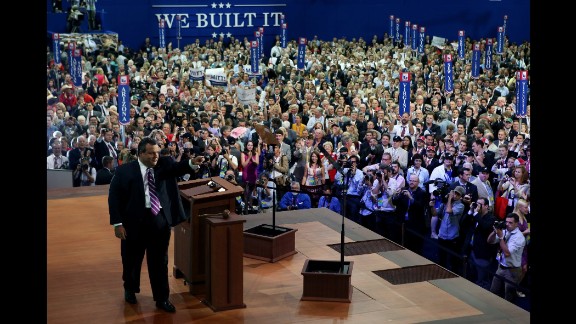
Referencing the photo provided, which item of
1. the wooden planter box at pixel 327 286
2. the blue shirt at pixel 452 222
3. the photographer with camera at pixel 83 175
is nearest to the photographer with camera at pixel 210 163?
the photographer with camera at pixel 83 175

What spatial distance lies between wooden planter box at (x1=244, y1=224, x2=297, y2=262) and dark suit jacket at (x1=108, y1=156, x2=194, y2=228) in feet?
6.59

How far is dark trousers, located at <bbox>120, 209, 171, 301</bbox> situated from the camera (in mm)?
6672

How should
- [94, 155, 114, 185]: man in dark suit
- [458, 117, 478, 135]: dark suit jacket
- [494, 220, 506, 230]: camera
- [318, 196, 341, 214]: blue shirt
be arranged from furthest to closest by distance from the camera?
[458, 117, 478, 135]: dark suit jacket < [94, 155, 114, 185]: man in dark suit < [318, 196, 341, 214]: blue shirt < [494, 220, 506, 230]: camera

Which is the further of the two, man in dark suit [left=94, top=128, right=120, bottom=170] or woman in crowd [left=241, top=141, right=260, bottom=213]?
man in dark suit [left=94, top=128, right=120, bottom=170]

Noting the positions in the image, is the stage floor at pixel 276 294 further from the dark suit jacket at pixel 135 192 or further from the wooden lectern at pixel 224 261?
the dark suit jacket at pixel 135 192

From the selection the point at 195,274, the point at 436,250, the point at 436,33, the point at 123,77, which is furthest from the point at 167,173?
the point at 436,33

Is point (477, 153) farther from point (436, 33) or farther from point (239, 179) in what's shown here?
point (436, 33)

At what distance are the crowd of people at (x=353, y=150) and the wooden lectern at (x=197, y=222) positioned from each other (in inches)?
30.6

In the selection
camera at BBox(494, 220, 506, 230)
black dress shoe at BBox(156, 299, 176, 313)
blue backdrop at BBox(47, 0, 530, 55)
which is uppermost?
blue backdrop at BBox(47, 0, 530, 55)

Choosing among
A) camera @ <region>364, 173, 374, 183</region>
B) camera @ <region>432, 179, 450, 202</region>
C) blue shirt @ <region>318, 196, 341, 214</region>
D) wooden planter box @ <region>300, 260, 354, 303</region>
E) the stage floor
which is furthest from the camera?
blue shirt @ <region>318, 196, 341, 214</region>

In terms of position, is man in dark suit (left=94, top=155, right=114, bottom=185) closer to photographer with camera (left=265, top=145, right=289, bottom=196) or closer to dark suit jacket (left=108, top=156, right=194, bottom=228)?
photographer with camera (left=265, top=145, right=289, bottom=196)

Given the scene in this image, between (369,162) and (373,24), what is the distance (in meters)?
20.4

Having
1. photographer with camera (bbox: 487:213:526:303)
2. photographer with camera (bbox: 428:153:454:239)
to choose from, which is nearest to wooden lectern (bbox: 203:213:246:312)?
photographer with camera (bbox: 487:213:526:303)

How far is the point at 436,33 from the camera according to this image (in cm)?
3042
